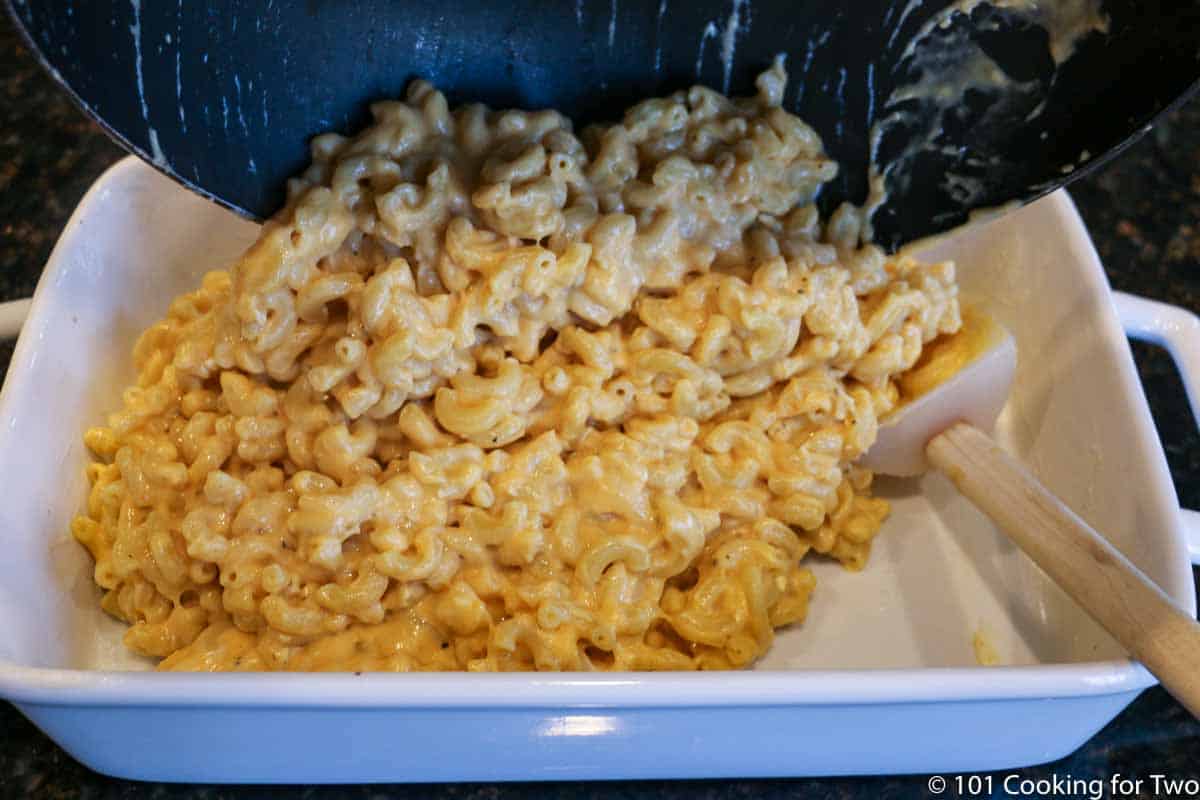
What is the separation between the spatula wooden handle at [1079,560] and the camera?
1.06 meters

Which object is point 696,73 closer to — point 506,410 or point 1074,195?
point 506,410

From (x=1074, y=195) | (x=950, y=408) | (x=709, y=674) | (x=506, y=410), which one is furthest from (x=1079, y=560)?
(x=1074, y=195)

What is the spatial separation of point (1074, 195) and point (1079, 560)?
1.05m

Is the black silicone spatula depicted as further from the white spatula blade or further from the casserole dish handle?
the casserole dish handle

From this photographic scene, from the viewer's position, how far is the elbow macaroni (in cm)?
123

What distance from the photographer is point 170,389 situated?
1385mm

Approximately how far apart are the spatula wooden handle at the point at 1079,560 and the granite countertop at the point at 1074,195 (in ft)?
0.79

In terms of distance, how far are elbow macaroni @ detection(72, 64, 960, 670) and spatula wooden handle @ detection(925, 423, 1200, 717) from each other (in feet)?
0.41

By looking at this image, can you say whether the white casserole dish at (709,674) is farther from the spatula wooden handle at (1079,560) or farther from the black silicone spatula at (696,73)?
the black silicone spatula at (696,73)

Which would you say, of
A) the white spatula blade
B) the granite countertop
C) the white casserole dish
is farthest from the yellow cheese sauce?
the granite countertop

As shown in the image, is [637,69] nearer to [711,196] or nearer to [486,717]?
[711,196]

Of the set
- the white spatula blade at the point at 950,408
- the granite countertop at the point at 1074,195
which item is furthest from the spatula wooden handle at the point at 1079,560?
the granite countertop at the point at 1074,195

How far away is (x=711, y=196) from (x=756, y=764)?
0.59 metres

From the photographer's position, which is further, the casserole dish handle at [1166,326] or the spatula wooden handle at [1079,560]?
the casserole dish handle at [1166,326]
